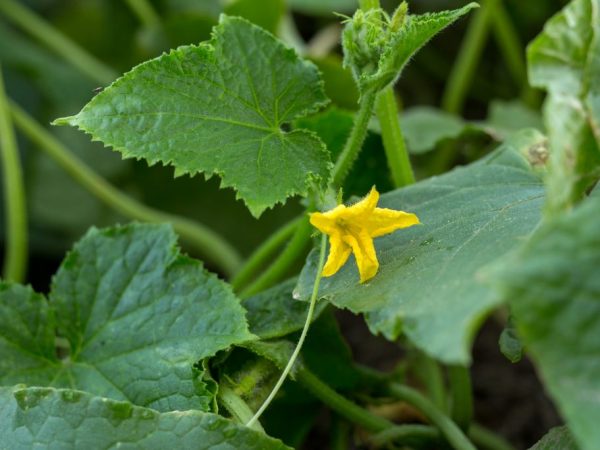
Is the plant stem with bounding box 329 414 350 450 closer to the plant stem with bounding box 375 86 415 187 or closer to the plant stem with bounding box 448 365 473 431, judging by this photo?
the plant stem with bounding box 448 365 473 431

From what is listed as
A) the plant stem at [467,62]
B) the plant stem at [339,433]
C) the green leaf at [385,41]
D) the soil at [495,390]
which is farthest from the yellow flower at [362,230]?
the plant stem at [467,62]

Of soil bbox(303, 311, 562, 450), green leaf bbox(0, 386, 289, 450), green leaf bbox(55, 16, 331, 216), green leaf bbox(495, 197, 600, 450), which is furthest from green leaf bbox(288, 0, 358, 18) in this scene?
green leaf bbox(495, 197, 600, 450)

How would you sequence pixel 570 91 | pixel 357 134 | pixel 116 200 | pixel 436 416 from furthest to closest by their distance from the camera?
pixel 116 200
pixel 436 416
pixel 357 134
pixel 570 91

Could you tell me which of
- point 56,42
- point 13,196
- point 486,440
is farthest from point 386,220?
point 56,42

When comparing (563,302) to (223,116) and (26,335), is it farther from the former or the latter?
(26,335)

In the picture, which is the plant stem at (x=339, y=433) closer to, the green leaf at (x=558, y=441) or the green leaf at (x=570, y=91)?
the green leaf at (x=558, y=441)

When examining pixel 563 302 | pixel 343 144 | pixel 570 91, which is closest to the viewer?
pixel 563 302
